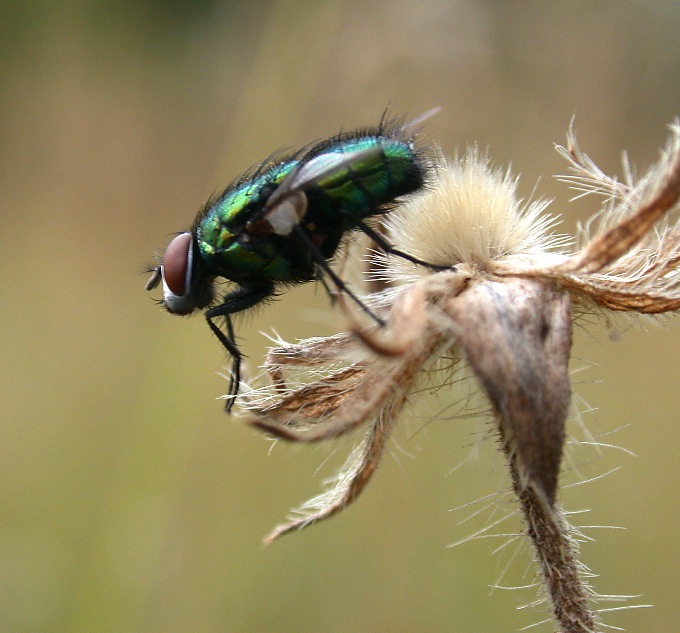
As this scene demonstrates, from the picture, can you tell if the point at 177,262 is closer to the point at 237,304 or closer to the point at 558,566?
the point at 237,304

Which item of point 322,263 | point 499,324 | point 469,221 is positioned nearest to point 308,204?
point 322,263

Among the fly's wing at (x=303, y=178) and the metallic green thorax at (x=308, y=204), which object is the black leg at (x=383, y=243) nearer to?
the metallic green thorax at (x=308, y=204)

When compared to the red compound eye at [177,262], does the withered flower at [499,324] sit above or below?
below

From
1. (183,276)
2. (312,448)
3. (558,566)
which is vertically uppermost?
(183,276)

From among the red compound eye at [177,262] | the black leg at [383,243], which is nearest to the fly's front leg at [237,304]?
the red compound eye at [177,262]

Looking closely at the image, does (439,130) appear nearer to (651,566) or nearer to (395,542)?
(395,542)

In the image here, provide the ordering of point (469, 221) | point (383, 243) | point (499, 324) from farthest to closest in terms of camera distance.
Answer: point (383, 243) < point (469, 221) < point (499, 324)

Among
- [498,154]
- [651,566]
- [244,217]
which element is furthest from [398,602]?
[498,154]
